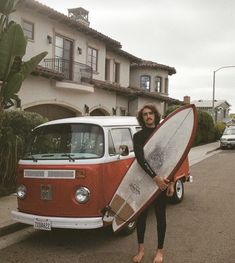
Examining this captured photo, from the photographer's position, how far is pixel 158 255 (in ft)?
18.2

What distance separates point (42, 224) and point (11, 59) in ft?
11.6

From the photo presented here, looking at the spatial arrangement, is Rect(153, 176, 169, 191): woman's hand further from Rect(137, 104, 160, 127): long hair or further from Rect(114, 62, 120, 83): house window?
Rect(114, 62, 120, 83): house window

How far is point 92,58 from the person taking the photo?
2467 centimetres

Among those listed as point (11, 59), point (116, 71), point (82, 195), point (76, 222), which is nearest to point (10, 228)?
point (76, 222)

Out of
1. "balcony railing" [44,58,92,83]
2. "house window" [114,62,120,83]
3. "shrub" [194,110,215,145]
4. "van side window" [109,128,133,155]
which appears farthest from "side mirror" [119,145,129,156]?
"shrub" [194,110,215,145]

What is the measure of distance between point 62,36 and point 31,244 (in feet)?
54.4

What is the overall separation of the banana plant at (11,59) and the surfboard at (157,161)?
12.5ft

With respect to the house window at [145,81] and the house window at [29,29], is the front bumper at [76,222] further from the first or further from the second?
the house window at [145,81]

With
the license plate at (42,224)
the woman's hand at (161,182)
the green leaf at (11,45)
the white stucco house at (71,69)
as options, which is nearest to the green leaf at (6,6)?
the green leaf at (11,45)

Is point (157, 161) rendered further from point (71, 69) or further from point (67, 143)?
point (71, 69)

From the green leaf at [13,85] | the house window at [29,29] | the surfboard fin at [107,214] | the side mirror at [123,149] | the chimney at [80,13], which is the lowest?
the surfboard fin at [107,214]

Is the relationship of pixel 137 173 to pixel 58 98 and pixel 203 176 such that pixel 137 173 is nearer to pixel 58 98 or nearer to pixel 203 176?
pixel 203 176

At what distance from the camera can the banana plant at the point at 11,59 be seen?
26.1 feet

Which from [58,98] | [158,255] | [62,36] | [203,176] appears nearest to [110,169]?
[158,255]
